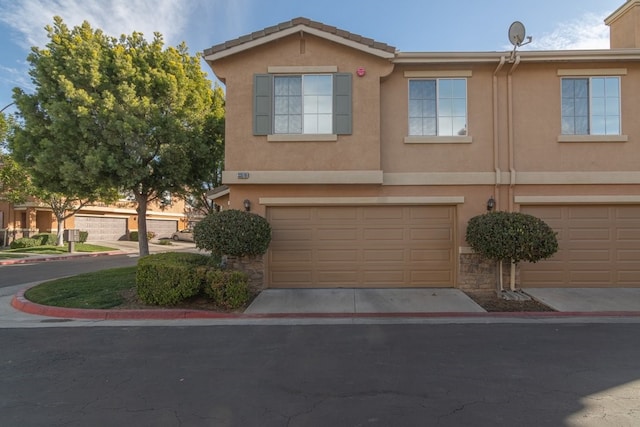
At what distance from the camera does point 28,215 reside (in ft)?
92.9

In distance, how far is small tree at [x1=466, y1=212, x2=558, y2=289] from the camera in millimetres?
8242

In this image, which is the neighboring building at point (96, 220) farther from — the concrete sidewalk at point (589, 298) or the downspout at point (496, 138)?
the concrete sidewalk at point (589, 298)

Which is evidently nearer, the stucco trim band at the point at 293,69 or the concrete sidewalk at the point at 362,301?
the concrete sidewalk at the point at 362,301

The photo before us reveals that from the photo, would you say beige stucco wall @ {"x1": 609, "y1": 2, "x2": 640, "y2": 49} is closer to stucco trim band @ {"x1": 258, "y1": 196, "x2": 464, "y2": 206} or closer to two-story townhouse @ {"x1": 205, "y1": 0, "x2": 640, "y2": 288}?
two-story townhouse @ {"x1": 205, "y1": 0, "x2": 640, "y2": 288}

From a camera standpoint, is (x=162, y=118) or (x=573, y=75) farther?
(x=162, y=118)

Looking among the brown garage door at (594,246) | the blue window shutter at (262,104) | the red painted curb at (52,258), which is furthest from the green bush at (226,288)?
the red painted curb at (52,258)

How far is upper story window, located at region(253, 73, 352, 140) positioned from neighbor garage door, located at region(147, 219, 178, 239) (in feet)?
105

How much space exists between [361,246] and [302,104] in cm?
399

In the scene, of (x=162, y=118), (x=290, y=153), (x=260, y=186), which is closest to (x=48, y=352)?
(x=260, y=186)

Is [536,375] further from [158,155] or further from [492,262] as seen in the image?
[158,155]

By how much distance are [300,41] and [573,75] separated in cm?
711

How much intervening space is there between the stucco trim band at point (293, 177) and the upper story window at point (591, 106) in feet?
17.6

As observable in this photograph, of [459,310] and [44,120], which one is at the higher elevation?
[44,120]

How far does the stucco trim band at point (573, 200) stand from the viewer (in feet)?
31.3
